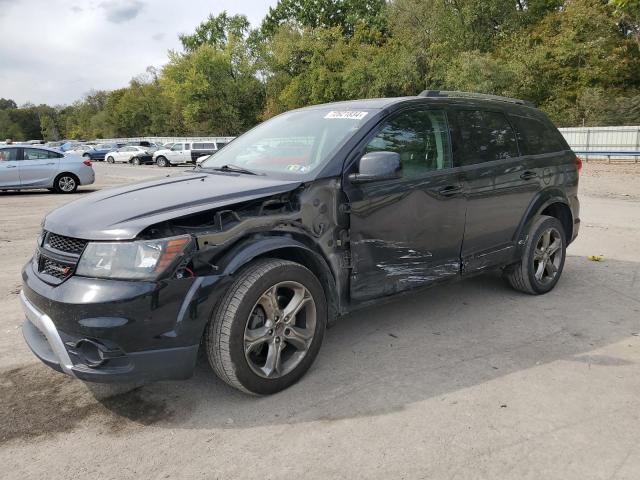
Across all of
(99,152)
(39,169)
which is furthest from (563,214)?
(99,152)

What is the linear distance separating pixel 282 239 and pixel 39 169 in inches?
582

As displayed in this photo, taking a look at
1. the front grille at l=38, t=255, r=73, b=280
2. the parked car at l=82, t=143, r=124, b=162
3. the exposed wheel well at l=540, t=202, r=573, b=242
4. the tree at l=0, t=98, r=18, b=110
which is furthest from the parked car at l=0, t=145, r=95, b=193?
the tree at l=0, t=98, r=18, b=110

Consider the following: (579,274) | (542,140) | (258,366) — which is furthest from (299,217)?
(579,274)

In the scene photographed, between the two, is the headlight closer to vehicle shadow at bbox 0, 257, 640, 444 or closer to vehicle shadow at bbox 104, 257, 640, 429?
vehicle shadow at bbox 0, 257, 640, 444

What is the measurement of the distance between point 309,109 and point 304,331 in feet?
6.39

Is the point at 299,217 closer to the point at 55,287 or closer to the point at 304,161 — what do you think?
the point at 304,161

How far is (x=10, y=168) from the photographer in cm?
1535

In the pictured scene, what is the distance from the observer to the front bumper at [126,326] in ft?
8.78

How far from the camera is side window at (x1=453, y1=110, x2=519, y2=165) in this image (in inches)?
168

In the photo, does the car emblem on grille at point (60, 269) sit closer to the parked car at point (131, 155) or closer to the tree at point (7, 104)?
the parked car at point (131, 155)

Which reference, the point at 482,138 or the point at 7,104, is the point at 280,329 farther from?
the point at 7,104

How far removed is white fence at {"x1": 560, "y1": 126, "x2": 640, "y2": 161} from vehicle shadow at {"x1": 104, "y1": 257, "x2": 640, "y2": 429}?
23.0 meters

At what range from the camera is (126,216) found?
9.47ft

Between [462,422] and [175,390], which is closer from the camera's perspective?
[462,422]
